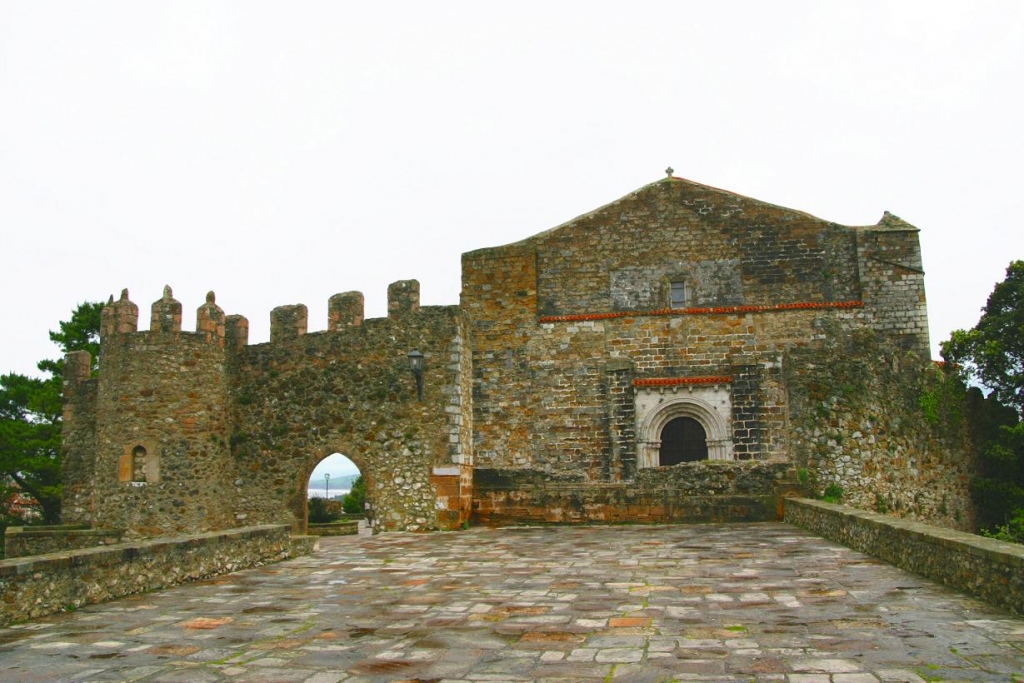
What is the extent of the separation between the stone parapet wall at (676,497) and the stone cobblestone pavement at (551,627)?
4604 mm

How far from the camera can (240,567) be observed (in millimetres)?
10742

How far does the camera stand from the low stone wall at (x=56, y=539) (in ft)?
53.1

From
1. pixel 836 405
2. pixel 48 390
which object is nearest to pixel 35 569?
pixel 836 405

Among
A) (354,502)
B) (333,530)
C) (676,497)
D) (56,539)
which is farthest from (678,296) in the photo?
(56,539)

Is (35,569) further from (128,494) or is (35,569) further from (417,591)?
(128,494)

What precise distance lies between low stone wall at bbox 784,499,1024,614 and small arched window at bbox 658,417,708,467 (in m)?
7.81

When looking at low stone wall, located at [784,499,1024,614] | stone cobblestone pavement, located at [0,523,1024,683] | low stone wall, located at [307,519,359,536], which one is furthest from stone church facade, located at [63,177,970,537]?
stone cobblestone pavement, located at [0,523,1024,683]

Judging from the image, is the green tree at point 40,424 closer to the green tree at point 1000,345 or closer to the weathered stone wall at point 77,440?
the weathered stone wall at point 77,440

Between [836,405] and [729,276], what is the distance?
465 cm

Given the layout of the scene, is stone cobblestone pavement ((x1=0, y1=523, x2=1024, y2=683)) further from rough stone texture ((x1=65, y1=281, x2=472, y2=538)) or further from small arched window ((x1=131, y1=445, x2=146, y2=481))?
small arched window ((x1=131, y1=445, x2=146, y2=481))

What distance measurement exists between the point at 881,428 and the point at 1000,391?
5.88 meters

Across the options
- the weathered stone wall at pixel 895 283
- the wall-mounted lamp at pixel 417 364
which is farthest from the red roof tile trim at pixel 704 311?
the wall-mounted lamp at pixel 417 364

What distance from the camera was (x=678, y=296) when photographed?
20.9 metres

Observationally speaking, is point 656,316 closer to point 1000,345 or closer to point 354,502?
point 1000,345
